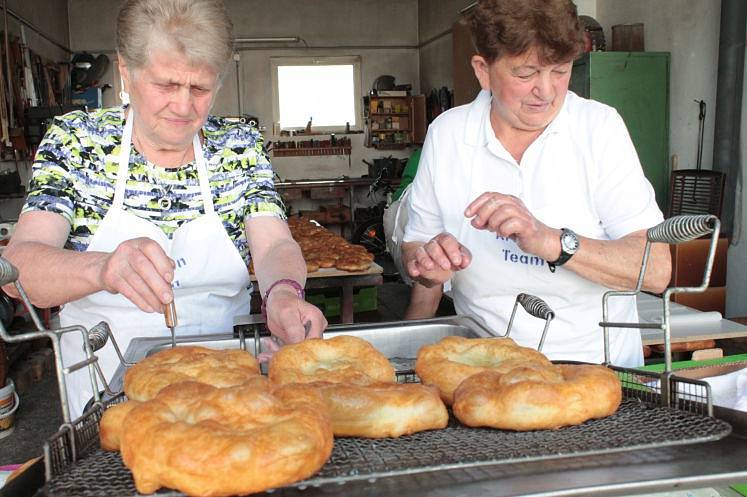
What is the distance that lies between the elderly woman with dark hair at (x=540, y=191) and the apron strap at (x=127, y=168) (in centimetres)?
72

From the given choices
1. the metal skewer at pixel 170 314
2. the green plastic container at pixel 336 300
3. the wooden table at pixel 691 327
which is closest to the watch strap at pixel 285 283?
the metal skewer at pixel 170 314

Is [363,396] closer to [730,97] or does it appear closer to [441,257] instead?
[441,257]

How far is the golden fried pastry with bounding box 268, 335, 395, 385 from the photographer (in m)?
1.29

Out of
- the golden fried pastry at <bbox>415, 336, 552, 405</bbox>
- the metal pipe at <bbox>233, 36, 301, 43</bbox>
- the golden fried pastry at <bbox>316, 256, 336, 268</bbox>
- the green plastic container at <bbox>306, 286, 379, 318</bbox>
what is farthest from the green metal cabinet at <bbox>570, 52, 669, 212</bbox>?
the metal pipe at <bbox>233, 36, 301, 43</bbox>

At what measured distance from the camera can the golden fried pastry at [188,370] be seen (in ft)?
3.98

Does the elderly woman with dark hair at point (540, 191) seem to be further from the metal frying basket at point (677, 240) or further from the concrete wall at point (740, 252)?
the concrete wall at point (740, 252)

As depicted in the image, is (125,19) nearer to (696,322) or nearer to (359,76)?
(696,322)

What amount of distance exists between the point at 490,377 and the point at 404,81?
1469 centimetres

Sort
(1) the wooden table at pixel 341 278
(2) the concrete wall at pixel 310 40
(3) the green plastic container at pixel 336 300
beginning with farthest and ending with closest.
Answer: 1. (2) the concrete wall at pixel 310 40
2. (3) the green plastic container at pixel 336 300
3. (1) the wooden table at pixel 341 278

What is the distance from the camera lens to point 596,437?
44.3 inches

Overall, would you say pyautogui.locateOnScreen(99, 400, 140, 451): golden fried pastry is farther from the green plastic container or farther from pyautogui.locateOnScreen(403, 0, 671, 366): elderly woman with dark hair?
the green plastic container

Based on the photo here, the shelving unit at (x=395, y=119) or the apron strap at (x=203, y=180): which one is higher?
the shelving unit at (x=395, y=119)

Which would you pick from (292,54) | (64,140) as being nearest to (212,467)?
(64,140)

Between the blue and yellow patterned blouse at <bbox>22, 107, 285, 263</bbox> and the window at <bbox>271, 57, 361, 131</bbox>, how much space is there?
1301cm
